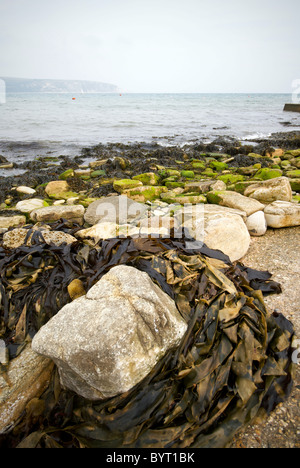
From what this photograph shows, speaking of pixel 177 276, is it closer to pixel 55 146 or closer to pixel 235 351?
pixel 235 351

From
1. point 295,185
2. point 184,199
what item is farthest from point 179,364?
point 295,185

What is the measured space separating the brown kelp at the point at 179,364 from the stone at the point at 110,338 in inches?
4.1

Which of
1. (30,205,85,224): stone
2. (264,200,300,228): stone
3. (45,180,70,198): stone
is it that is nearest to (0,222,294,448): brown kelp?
(264,200,300,228): stone

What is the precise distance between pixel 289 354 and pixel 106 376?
1.28 meters

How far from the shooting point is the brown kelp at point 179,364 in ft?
4.81

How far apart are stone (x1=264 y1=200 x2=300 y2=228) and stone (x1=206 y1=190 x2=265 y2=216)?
0.21 metres

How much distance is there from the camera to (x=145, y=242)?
263 cm

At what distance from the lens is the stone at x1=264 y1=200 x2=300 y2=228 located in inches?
141

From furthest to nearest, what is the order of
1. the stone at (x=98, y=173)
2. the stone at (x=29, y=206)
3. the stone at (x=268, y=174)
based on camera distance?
the stone at (x=98, y=173)
the stone at (x=268, y=174)
the stone at (x=29, y=206)

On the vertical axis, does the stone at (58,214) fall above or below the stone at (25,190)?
above

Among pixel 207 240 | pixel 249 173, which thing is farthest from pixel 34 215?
pixel 249 173

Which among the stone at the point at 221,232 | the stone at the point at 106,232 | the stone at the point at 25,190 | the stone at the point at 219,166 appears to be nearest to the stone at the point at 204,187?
the stone at the point at 221,232

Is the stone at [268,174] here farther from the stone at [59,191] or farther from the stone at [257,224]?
the stone at [59,191]

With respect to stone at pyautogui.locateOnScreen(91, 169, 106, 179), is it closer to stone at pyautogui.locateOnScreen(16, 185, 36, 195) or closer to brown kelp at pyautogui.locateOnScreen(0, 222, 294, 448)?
stone at pyautogui.locateOnScreen(16, 185, 36, 195)
